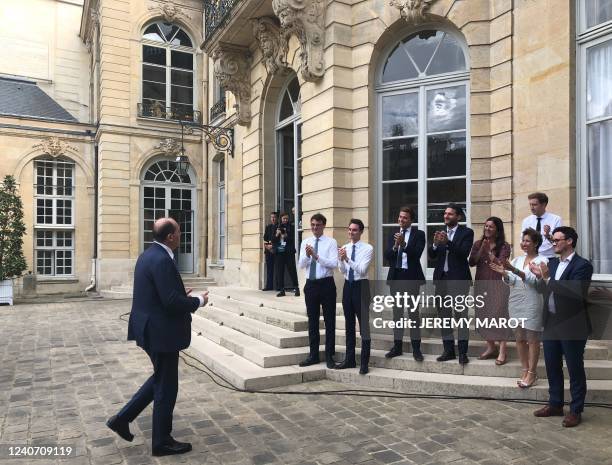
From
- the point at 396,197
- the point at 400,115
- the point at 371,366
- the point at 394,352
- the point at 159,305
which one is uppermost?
the point at 400,115

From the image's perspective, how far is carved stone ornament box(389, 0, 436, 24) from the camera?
735 cm

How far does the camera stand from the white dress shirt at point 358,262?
5523 millimetres

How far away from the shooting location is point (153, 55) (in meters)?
18.4

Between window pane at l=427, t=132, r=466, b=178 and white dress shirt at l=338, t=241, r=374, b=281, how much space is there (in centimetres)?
250

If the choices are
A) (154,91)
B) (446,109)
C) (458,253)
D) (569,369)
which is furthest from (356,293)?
(154,91)

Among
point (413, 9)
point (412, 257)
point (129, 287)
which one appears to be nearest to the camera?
point (412, 257)

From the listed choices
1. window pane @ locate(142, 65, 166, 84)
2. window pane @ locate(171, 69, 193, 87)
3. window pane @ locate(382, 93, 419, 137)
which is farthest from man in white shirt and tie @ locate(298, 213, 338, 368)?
window pane @ locate(171, 69, 193, 87)

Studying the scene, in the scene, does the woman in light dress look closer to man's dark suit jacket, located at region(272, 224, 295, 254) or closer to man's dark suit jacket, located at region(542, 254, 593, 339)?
man's dark suit jacket, located at region(542, 254, 593, 339)

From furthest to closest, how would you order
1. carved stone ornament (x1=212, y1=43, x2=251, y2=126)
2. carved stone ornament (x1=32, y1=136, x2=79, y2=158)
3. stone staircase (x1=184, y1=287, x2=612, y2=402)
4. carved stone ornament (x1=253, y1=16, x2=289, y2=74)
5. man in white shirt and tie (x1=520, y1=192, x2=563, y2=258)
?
carved stone ornament (x1=32, y1=136, x2=79, y2=158) < carved stone ornament (x1=212, y1=43, x2=251, y2=126) < carved stone ornament (x1=253, y1=16, x2=289, y2=74) < man in white shirt and tie (x1=520, y1=192, x2=563, y2=258) < stone staircase (x1=184, y1=287, x2=612, y2=402)

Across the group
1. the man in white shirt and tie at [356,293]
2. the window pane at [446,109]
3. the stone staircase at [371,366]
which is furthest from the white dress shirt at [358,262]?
the window pane at [446,109]

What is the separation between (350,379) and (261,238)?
18.3 feet

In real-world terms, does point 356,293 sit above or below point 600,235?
below

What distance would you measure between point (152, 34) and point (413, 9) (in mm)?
13774

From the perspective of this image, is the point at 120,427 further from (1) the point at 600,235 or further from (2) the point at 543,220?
(1) the point at 600,235
